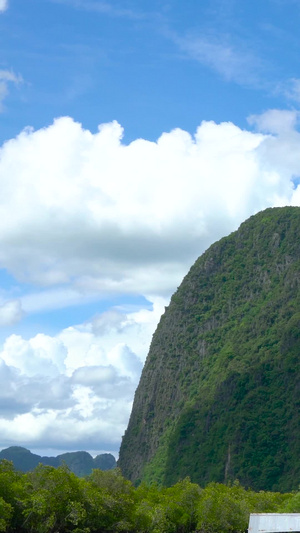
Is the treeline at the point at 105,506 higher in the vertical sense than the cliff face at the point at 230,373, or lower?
lower

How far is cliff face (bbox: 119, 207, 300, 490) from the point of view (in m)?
141

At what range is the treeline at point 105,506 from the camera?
63656 millimetres

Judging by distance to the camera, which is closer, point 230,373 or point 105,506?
point 105,506

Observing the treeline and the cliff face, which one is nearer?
the treeline

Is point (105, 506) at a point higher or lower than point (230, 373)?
lower

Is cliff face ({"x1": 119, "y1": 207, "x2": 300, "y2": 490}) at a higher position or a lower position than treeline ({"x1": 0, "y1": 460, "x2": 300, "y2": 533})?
higher

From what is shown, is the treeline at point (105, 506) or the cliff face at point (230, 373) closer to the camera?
the treeline at point (105, 506)

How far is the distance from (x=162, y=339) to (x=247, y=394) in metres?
44.1

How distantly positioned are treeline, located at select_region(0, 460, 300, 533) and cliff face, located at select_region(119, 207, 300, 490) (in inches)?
1949

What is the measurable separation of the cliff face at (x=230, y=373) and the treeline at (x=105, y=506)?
1949 inches

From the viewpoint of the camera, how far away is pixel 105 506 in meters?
69.7

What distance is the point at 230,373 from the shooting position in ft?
504

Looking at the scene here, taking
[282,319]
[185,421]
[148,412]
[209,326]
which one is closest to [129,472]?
[148,412]

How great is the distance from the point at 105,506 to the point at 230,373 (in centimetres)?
8615
